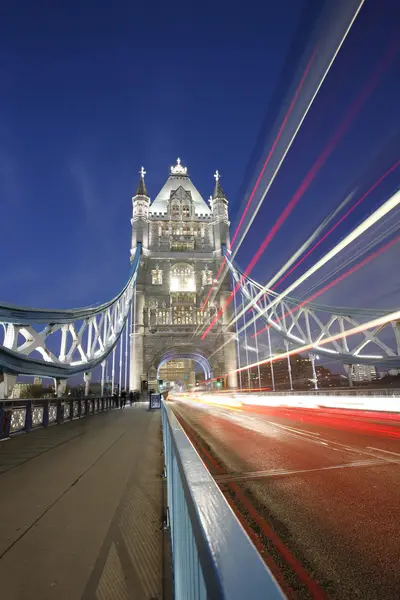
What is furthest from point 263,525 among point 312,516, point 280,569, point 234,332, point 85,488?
point 234,332

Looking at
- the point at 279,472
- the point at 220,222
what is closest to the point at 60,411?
the point at 279,472

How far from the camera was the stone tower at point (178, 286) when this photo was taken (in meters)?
47.3

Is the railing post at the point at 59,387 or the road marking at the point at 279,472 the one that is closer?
the road marking at the point at 279,472

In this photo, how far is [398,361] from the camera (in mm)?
38312

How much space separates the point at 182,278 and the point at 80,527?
51.2m

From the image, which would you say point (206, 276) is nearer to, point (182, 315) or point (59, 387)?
point (182, 315)

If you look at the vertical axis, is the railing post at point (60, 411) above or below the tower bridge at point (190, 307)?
below

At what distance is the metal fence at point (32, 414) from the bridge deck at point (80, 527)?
9.49 feet

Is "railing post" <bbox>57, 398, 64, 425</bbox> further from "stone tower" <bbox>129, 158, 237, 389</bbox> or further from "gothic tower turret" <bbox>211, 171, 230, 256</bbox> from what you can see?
"gothic tower turret" <bbox>211, 171, 230, 256</bbox>

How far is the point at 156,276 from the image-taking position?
Result: 2088 inches

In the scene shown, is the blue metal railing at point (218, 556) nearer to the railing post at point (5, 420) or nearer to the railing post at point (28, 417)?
the railing post at point (5, 420)

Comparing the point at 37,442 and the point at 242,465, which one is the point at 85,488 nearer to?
the point at 242,465

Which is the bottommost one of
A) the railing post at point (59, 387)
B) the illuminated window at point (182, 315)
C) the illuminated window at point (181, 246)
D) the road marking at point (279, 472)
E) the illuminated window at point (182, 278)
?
the road marking at point (279, 472)

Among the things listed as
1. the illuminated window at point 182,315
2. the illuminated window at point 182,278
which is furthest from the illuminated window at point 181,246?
the illuminated window at point 182,315
